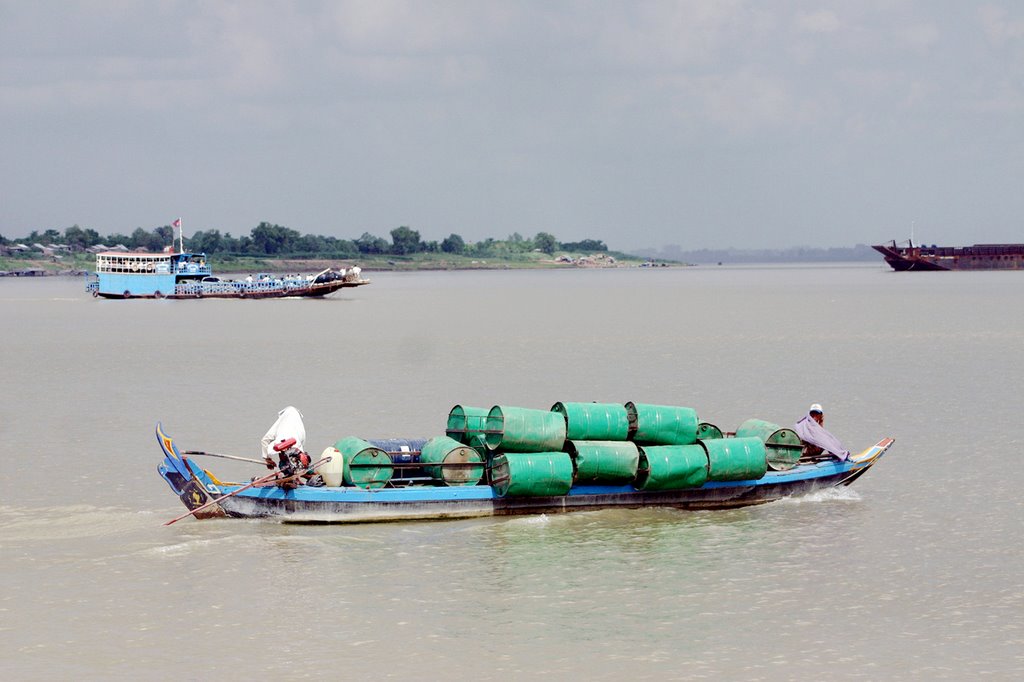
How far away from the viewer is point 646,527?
20.3 metres

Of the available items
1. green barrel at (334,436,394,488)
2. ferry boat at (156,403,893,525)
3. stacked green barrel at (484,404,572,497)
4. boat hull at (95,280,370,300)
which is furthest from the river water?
boat hull at (95,280,370,300)

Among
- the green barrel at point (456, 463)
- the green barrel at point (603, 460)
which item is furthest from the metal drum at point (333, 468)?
the green barrel at point (603, 460)

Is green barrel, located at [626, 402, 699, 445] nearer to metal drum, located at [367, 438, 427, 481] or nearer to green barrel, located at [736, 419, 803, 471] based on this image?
green barrel, located at [736, 419, 803, 471]

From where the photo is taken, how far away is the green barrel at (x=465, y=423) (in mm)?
21625

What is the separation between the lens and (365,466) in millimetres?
20234

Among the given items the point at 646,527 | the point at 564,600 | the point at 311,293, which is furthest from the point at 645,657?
the point at 311,293

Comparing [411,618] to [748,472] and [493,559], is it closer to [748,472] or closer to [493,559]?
[493,559]

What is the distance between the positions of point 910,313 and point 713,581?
266 feet

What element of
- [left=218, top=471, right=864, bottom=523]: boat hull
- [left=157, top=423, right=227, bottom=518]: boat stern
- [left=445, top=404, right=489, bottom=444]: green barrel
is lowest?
[left=218, top=471, right=864, bottom=523]: boat hull

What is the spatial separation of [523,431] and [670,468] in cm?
269

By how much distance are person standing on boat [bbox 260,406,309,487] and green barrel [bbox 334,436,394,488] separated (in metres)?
0.73

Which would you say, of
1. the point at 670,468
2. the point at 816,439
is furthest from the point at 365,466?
the point at 816,439

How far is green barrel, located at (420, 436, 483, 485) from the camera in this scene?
808 inches

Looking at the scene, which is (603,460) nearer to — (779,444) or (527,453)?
(527,453)
